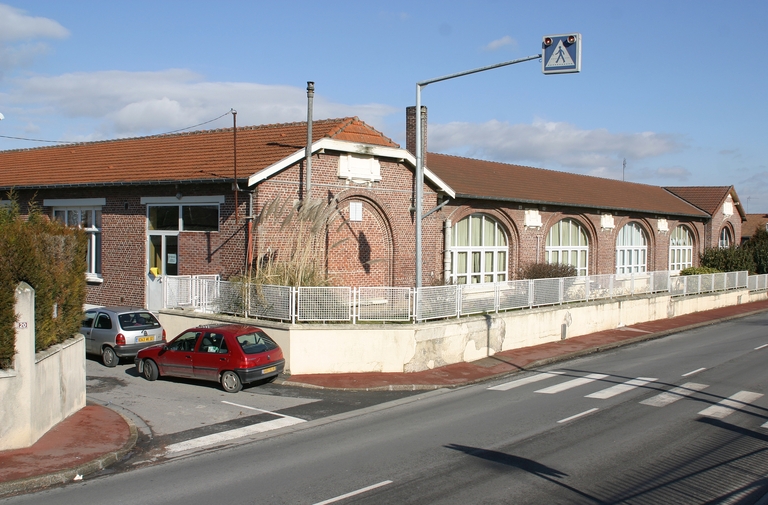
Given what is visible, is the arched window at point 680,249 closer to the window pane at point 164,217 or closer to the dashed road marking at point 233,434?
the window pane at point 164,217

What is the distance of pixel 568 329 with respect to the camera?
23.4 metres

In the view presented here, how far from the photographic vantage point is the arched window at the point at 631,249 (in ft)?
124

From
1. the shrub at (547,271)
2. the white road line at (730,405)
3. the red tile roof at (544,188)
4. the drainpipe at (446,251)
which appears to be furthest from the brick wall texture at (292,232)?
the white road line at (730,405)

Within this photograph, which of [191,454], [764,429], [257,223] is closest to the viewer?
[191,454]

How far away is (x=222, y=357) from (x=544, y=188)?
73.7ft

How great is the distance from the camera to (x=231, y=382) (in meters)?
15.0

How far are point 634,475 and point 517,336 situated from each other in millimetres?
11944

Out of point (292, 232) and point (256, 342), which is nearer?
point (256, 342)

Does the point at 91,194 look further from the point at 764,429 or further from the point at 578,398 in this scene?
the point at 764,429

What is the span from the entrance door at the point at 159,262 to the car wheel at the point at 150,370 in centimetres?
522

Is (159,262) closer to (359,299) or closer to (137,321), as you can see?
(137,321)

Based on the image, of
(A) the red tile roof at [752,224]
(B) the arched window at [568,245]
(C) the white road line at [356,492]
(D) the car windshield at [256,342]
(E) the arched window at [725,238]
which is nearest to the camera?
(C) the white road line at [356,492]

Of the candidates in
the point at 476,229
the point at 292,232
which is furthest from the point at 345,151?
the point at 476,229

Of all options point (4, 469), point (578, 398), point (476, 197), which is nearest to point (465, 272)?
point (476, 197)
